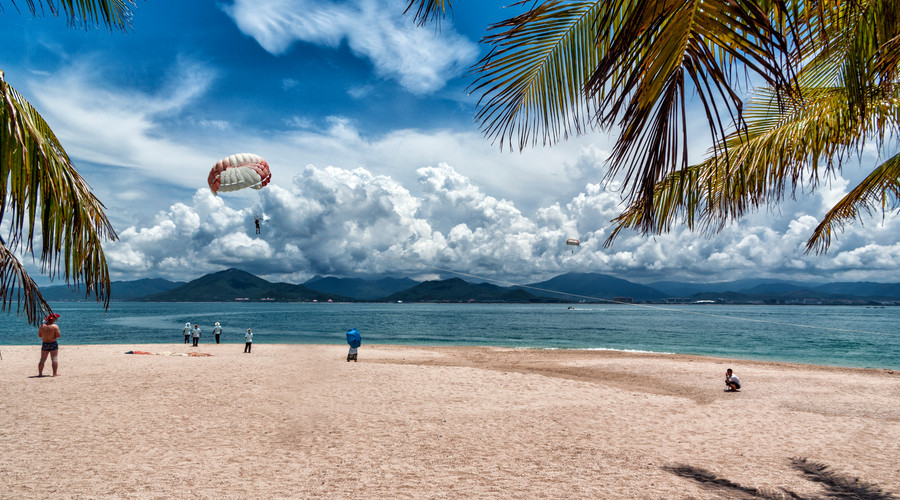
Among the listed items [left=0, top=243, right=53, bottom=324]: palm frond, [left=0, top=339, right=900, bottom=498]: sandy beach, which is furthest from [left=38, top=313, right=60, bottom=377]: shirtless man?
[left=0, top=243, right=53, bottom=324]: palm frond

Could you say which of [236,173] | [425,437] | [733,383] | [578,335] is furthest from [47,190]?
[578,335]

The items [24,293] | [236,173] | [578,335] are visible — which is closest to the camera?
[24,293]

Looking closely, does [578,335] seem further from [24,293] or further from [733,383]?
[24,293]

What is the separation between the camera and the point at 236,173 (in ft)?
55.8

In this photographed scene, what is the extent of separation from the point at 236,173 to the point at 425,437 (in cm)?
1332

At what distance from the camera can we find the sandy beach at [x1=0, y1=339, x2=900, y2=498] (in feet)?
18.0

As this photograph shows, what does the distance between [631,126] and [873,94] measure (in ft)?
9.96

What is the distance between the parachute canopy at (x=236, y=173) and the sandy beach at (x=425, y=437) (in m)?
6.69

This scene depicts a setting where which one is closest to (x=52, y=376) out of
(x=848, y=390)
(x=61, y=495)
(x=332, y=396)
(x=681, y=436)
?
(x=332, y=396)

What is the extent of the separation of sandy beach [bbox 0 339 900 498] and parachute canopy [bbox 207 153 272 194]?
6.69 meters

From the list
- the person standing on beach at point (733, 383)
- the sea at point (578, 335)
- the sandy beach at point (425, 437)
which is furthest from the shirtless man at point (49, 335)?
the person standing on beach at point (733, 383)

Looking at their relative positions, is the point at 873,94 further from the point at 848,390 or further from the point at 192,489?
the point at 848,390

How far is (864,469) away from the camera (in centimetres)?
628

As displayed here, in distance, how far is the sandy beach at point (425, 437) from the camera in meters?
5.49
